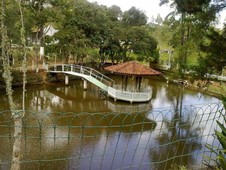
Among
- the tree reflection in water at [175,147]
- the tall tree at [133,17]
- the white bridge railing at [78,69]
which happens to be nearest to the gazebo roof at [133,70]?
the white bridge railing at [78,69]

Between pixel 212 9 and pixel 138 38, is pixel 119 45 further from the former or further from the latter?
pixel 212 9

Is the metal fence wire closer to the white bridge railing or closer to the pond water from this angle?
the pond water

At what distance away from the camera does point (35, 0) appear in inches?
698

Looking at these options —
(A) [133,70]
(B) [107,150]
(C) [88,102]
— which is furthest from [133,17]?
(B) [107,150]

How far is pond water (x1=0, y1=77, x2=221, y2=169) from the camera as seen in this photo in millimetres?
7484

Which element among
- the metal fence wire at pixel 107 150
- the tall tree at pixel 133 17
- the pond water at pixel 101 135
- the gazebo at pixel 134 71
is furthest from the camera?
the tall tree at pixel 133 17

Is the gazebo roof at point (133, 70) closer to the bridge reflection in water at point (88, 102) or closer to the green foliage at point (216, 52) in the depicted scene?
the bridge reflection in water at point (88, 102)

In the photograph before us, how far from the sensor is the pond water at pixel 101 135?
295 inches

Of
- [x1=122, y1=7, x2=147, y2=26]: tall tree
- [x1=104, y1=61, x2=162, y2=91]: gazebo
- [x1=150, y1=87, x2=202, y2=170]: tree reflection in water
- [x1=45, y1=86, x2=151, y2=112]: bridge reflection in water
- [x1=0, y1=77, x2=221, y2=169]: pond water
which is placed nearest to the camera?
[x1=0, y1=77, x2=221, y2=169]: pond water

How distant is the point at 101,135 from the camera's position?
9945mm

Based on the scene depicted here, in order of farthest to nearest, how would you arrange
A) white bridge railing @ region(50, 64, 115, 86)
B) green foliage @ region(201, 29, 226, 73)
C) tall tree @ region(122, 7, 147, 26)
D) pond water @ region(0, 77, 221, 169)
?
tall tree @ region(122, 7, 147, 26) → white bridge railing @ region(50, 64, 115, 86) → green foliage @ region(201, 29, 226, 73) → pond water @ region(0, 77, 221, 169)

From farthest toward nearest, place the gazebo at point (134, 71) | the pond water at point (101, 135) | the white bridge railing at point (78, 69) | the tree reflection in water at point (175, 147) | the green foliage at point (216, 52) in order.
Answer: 1. the white bridge railing at point (78, 69)
2. the gazebo at point (134, 71)
3. the green foliage at point (216, 52)
4. the tree reflection in water at point (175, 147)
5. the pond water at point (101, 135)

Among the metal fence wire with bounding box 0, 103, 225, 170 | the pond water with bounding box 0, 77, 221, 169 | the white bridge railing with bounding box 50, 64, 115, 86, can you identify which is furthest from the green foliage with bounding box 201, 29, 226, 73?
the white bridge railing with bounding box 50, 64, 115, 86

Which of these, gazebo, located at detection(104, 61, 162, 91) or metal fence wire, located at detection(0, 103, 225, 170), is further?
gazebo, located at detection(104, 61, 162, 91)
